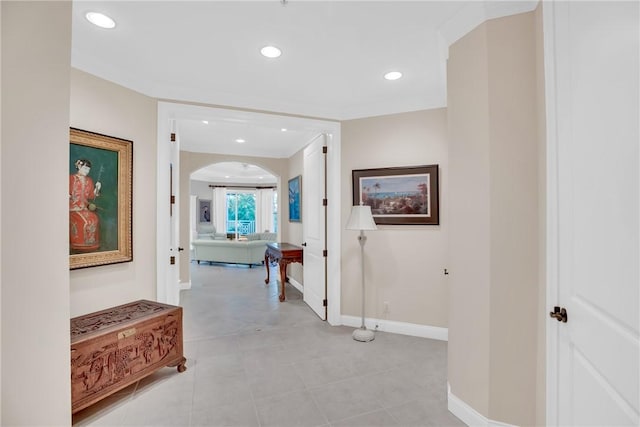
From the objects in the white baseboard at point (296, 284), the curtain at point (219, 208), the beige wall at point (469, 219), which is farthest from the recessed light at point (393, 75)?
the curtain at point (219, 208)

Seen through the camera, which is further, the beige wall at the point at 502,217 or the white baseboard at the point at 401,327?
the white baseboard at the point at 401,327

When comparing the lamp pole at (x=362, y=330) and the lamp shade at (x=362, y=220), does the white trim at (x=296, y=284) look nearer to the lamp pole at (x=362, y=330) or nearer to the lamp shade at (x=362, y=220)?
the lamp pole at (x=362, y=330)

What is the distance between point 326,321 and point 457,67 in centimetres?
301

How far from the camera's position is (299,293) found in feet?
17.0

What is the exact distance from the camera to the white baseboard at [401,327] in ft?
10.7

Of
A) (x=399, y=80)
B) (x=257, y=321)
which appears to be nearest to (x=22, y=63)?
(x=399, y=80)

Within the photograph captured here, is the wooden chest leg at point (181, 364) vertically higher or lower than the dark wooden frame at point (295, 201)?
lower

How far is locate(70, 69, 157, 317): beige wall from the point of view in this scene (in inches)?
92.3

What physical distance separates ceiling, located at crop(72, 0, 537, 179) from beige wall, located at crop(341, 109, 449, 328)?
21 centimetres

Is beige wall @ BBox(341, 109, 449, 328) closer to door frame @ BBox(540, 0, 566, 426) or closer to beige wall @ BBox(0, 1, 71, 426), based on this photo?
door frame @ BBox(540, 0, 566, 426)

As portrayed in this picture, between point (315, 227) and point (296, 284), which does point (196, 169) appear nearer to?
point (296, 284)

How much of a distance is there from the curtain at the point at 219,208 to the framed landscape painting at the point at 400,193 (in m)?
8.07

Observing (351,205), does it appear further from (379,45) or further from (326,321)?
(379,45)

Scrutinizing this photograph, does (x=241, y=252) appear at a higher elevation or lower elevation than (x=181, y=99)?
lower
